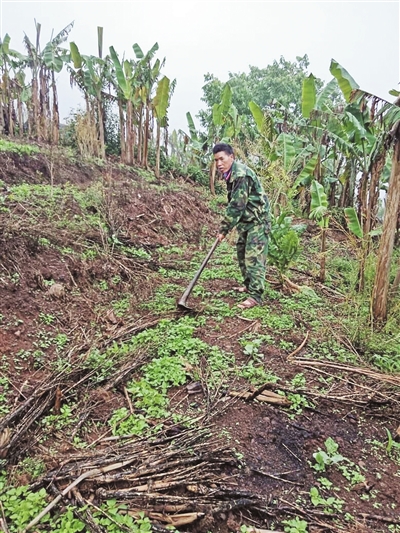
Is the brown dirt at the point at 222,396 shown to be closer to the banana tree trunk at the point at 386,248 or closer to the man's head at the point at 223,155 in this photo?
the banana tree trunk at the point at 386,248

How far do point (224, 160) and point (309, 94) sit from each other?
2.93 metres

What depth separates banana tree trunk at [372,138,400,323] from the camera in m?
3.50


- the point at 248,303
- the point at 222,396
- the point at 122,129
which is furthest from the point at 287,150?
the point at 122,129

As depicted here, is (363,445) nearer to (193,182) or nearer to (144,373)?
(144,373)

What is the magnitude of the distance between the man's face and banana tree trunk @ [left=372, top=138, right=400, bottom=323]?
5.23ft

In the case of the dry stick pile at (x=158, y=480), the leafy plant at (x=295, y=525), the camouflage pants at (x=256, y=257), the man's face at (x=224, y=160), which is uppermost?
the man's face at (x=224, y=160)

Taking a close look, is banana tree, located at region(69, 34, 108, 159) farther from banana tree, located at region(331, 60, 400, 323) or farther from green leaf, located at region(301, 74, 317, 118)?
banana tree, located at region(331, 60, 400, 323)

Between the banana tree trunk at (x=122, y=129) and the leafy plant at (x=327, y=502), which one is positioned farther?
→ the banana tree trunk at (x=122, y=129)

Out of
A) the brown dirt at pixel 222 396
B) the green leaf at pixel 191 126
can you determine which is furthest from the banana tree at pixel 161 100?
the brown dirt at pixel 222 396

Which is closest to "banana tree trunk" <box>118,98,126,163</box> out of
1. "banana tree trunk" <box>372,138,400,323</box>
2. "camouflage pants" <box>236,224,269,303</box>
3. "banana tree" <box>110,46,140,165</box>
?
"banana tree" <box>110,46,140,165</box>

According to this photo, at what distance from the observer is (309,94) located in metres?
5.86

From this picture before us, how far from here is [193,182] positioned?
1453 cm

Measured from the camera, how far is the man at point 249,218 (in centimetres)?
401

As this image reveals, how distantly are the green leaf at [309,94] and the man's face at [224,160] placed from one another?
283 cm
